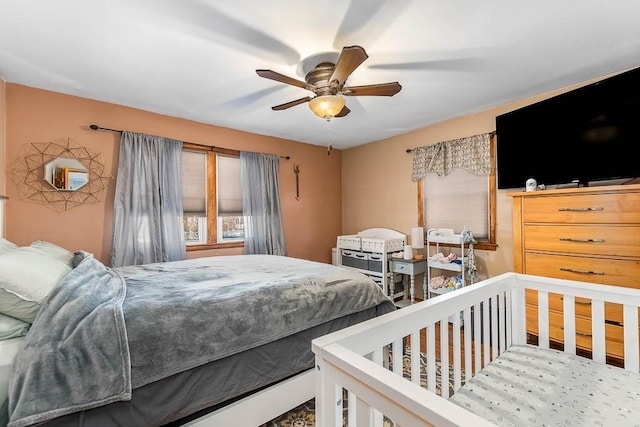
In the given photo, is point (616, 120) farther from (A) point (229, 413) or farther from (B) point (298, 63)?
(A) point (229, 413)

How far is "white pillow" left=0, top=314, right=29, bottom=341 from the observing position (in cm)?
118

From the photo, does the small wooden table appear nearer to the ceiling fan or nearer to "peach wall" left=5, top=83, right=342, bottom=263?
"peach wall" left=5, top=83, right=342, bottom=263

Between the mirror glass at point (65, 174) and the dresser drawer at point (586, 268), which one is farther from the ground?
the mirror glass at point (65, 174)

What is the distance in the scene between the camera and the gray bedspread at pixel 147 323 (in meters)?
1.09

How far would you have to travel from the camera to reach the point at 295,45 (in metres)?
2.02

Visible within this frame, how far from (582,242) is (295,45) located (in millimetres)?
2542

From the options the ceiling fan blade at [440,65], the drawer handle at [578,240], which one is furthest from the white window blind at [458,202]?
the ceiling fan blade at [440,65]

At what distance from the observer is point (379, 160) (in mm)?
4531

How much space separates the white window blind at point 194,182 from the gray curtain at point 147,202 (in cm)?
13

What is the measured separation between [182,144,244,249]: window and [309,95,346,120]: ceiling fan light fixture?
2023 mm

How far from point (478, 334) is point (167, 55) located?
2.64 meters

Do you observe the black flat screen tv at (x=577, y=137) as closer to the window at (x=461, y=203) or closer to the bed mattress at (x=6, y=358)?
the window at (x=461, y=203)

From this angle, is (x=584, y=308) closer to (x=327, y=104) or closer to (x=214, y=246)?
(x=327, y=104)

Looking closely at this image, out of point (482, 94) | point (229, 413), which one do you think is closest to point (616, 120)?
point (482, 94)
